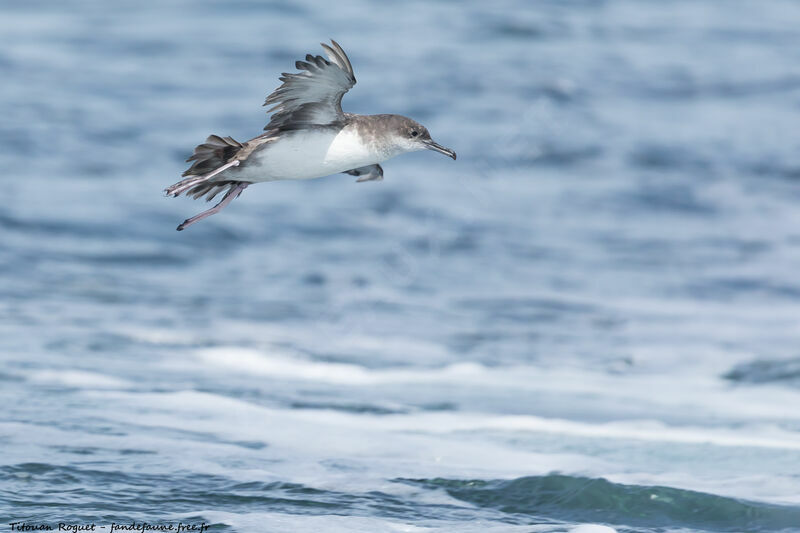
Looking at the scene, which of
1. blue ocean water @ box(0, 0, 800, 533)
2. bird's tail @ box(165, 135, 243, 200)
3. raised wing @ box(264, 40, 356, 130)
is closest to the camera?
raised wing @ box(264, 40, 356, 130)

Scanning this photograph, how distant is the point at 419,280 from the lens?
501 inches

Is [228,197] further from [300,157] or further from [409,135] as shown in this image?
[409,135]

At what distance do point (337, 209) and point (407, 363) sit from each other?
211 inches

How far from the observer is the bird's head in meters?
5.80

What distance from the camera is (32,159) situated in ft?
51.8

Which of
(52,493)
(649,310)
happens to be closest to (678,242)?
(649,310)

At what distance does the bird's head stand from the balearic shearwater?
11cm

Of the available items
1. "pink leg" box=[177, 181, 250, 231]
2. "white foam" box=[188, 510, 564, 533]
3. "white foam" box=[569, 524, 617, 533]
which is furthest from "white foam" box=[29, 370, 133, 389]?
"white foam" box=[569, 524, 617, 533]

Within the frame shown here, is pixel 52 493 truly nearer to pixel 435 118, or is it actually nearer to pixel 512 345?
pixel 512 345

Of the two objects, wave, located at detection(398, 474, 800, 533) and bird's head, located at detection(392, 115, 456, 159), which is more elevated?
bird's head, located at detection(392, 115, 456, 159)

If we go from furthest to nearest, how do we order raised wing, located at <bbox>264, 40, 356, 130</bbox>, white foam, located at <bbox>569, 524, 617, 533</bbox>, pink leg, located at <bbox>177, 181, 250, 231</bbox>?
white foam, located at <bbox>569, 524, 617, 533</bbox>, pink leg, located at <bbox>177, 181, 250, 231</bbox>, raised wing, located at <bbox>264, 40, 356, 130</bbox>

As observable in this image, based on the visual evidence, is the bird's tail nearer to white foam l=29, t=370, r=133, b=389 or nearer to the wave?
the wave

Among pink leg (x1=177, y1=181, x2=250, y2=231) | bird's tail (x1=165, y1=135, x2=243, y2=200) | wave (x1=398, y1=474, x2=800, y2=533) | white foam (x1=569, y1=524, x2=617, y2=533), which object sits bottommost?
white foam (x1=569, y1=524, x2=617, y2=533)

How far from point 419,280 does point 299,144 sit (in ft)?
24.1
